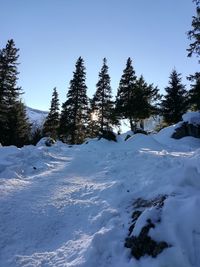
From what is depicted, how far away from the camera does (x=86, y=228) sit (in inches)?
311

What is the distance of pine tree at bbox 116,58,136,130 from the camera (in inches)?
1714

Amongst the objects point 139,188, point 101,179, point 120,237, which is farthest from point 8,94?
point 120,237

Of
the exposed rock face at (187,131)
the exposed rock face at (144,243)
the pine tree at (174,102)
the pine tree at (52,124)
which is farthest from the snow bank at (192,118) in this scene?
the pine tree at (52,124)

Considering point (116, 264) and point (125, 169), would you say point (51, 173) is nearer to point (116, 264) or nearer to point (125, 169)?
point (125, 169)

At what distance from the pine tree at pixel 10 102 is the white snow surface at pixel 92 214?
24816 millimetres

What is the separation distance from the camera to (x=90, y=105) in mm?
51812

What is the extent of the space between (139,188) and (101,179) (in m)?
3.28

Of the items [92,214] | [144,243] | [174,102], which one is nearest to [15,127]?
[174,102]

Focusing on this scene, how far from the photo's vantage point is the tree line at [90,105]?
3862 centimetres

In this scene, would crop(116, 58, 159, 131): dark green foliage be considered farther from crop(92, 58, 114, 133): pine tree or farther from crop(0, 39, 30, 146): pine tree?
crop(0, 39, 30, 146): pine tree

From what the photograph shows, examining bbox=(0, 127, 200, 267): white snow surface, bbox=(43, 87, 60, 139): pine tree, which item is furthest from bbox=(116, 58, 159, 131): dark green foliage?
bbox=(0, 127, 200, 267): white snow surface

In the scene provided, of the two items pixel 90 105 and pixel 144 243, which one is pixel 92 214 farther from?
pixel 90 105

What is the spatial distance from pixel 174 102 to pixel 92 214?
3316 centimetres

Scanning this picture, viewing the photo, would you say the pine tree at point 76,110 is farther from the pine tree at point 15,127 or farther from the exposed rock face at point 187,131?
the exposed rock face at point 187,131
